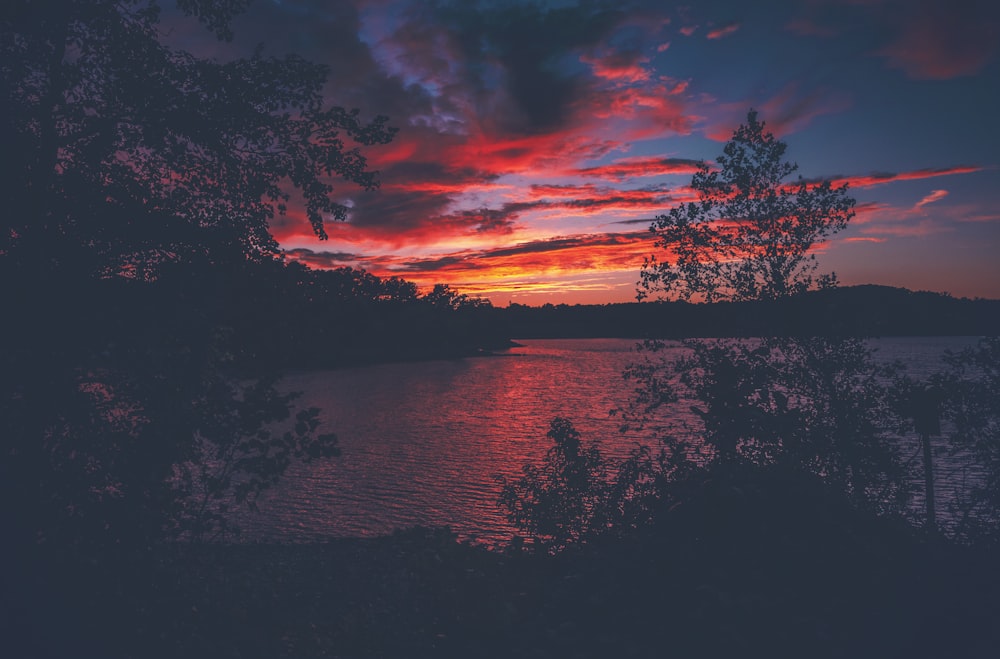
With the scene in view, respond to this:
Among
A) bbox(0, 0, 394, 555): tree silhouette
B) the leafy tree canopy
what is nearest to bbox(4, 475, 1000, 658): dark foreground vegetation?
bbox(0, 0, 394, 555): tree silhouette

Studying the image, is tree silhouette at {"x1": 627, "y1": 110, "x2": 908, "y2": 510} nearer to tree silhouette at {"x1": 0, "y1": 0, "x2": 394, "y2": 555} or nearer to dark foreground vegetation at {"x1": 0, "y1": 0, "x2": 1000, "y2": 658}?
dark foreground vegetation at {"x1": 0, "y1": 0, "x2": 1000, "y2": 658}

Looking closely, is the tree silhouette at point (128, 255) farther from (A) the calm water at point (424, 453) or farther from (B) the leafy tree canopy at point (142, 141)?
(A) the calm water at point (424, 453)

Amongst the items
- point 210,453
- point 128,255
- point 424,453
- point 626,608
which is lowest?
point 424,453

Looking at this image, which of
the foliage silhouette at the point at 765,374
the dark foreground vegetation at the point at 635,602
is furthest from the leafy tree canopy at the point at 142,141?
the foliage silhouette at the point at 765,374

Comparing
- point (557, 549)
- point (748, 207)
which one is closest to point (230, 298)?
point (557, 549)

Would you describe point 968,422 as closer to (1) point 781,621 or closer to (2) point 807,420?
(2) point 807,420

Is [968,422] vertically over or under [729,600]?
over

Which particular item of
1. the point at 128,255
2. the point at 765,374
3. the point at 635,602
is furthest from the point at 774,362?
the point at 128,255

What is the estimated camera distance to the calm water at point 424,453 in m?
24.5

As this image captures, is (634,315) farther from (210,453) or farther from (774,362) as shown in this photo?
(210,453)

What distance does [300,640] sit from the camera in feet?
33.5

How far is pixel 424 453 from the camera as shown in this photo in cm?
4050

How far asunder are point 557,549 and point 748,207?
10.7 m

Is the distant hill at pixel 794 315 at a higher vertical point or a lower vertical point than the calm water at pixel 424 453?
higher
